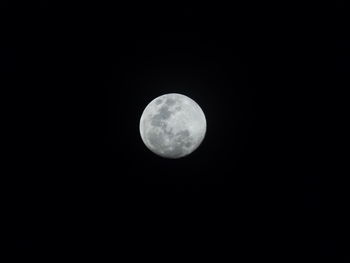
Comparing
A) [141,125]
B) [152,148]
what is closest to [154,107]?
[141,125]

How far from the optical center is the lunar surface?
459cm

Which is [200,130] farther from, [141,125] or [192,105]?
[141,125]

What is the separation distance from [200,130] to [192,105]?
462 mm

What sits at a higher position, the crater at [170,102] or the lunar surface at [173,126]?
the crater at [170,102]

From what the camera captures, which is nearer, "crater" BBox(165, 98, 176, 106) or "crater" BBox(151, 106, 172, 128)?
"crater" BBox(151, 106, 172, 128)

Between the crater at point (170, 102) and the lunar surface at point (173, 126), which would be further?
the crater at point (170, 102)

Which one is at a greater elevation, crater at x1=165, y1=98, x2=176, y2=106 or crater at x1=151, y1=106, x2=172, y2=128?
crater at x1=165, y1=98, x2=176, y2=106

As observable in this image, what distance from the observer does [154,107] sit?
15.8 ft

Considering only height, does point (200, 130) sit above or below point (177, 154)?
above

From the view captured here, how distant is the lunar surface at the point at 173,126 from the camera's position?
4.59 m

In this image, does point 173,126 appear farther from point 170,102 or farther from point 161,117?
point 170,102

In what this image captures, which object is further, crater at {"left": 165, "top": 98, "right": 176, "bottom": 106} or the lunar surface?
crater at {"left": 165, "top": 98, "right": 176, "bottom": 106}

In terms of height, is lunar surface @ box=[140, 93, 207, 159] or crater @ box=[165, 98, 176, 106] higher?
crater @ box=[165, 98, 176, 106]

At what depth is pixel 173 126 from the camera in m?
4.58
